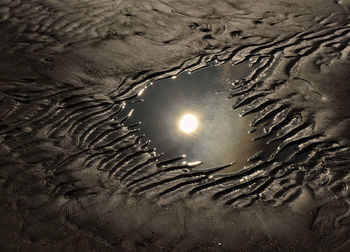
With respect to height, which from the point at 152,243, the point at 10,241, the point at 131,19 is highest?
the point at 131,19

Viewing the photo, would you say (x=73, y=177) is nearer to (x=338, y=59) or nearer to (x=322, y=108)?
(x=322, y=108)

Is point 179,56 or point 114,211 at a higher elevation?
point 179,56

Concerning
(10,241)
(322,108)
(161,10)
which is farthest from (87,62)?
(322,108)

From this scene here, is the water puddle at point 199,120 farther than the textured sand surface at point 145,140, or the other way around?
the water puddle at point 199,120

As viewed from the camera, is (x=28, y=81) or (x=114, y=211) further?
(x=28, y=81)
